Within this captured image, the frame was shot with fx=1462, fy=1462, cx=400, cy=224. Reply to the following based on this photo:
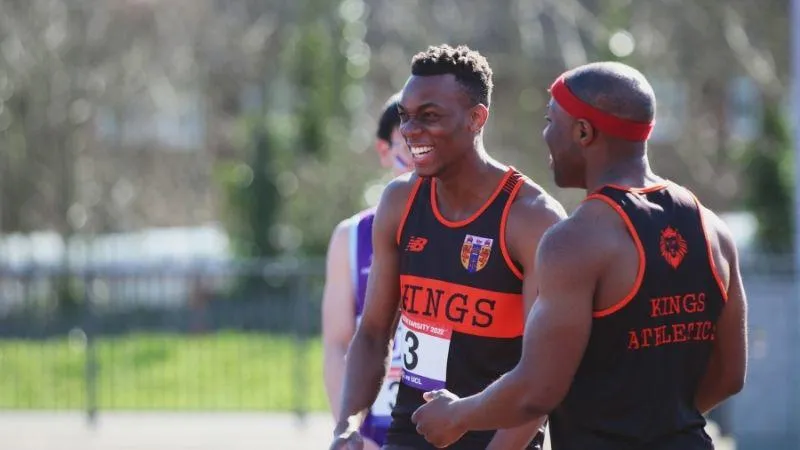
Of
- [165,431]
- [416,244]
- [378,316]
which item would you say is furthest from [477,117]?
[165,431]

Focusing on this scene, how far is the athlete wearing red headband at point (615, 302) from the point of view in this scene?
146 inches

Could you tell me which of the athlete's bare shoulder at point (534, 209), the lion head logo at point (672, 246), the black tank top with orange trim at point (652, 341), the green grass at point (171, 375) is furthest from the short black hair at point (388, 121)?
the green grass at point (171, 375)

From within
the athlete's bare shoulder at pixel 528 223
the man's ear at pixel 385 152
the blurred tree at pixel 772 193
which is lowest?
the blurred tree at pixel 772 193

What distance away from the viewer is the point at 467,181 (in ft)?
15.8

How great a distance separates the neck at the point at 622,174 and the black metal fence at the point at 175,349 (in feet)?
30.3

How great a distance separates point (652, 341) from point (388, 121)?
257 centimetres

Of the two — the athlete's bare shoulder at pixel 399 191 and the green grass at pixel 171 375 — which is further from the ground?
the athlete's bare shoulder at pixel 399 191

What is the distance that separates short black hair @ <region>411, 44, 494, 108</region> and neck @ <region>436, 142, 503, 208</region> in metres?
0.20

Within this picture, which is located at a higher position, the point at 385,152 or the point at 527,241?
the point at 385,152

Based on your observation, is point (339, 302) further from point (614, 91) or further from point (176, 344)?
Result: point (176, 344)

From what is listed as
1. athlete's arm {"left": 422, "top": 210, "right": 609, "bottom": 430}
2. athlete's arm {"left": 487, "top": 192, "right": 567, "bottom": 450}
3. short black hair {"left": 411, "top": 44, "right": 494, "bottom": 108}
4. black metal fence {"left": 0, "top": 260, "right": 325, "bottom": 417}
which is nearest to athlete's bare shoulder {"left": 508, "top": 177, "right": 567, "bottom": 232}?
athlete's arm {"left": 487, "top": 192, "right": 567, "bottom": 450}

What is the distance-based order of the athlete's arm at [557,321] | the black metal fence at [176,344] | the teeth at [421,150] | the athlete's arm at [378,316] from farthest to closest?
1. the black metal fence at [176,344]
2. the athlete's arm at [378,316]
3. the teeth at [421,150]
4. the athlete's arm at [557,321]

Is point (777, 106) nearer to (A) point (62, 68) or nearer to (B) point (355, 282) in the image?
(A) point (62, 68)

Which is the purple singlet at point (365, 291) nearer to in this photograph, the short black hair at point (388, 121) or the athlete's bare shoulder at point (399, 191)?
the short black hair at point (388, 121)
